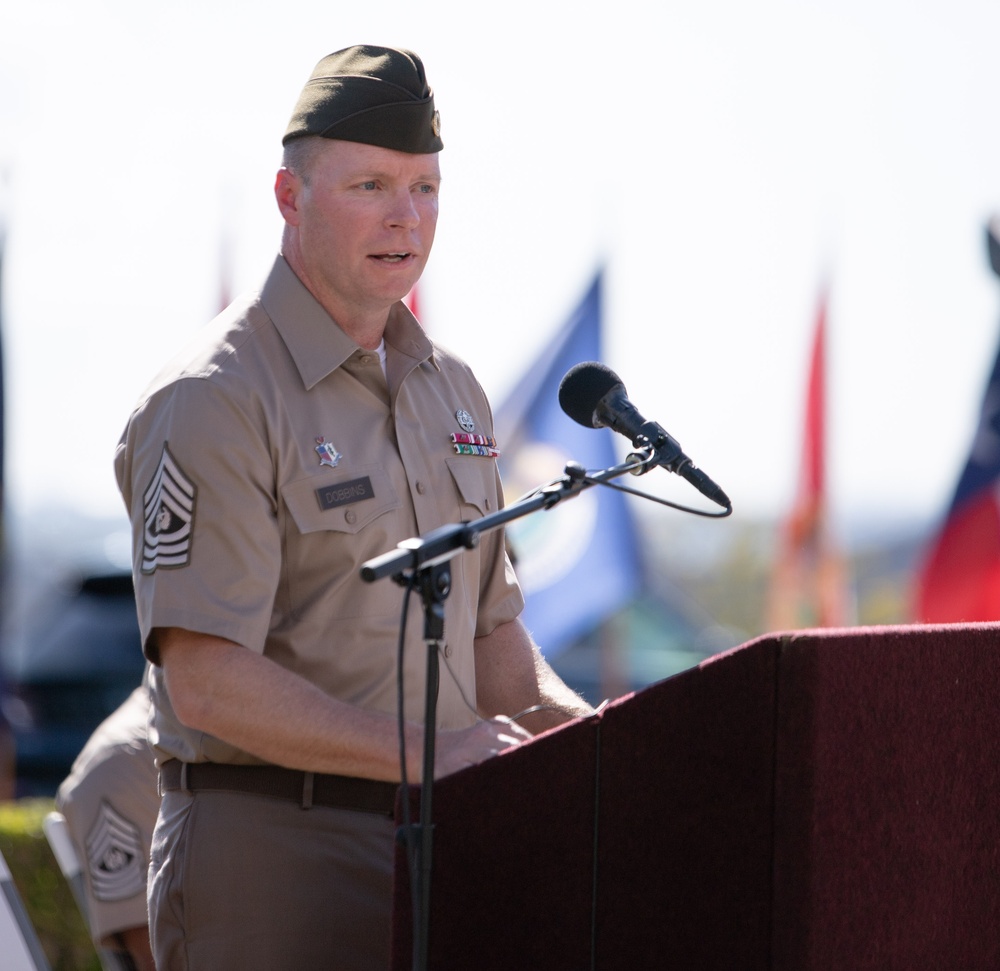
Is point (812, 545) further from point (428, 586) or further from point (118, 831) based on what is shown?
point (428, 586)

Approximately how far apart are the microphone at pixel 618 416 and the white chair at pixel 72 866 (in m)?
2.46

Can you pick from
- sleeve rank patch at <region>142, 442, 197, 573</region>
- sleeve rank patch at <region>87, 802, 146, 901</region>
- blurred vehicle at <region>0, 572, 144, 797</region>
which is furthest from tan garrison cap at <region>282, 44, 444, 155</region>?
blurred vehicle at <region>0, 572, 144, 797</region>

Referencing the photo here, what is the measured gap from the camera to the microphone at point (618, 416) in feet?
7.64

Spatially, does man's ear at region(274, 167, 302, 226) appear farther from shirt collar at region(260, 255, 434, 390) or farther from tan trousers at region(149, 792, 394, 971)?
tan trousers at region(149, 792, 394, 971)

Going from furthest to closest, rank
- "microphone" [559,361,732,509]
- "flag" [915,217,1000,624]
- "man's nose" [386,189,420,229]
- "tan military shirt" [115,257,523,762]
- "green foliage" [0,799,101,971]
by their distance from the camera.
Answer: "flag" [915,217,1000,624] < "green foliage" [0,799,101,971] < "man's nose" [386,189,420,229] < "tan military shirt" [115,257,523,762] < "microphone" [559,361,732,509]

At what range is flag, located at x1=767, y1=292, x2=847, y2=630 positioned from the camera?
10.6 m

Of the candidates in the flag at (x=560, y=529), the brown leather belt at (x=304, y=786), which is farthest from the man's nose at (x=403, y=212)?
the flag at (x=560, y=529)

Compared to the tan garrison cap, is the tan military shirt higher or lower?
lower

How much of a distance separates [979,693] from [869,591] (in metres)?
67.7

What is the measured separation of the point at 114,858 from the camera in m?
4.24

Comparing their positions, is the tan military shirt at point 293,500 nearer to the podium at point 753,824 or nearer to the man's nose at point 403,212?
the man's nose at point 403,212

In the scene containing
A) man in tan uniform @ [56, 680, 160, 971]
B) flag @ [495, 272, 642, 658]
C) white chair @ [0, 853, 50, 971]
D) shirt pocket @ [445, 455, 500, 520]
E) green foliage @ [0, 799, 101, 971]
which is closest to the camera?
shirt pocket @ [445, 455, 500, 520]

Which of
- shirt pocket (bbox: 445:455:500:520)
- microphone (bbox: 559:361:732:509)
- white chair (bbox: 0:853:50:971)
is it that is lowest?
white chair (bbox: 0:853:50:971)

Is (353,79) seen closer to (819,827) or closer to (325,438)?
(325,438)
